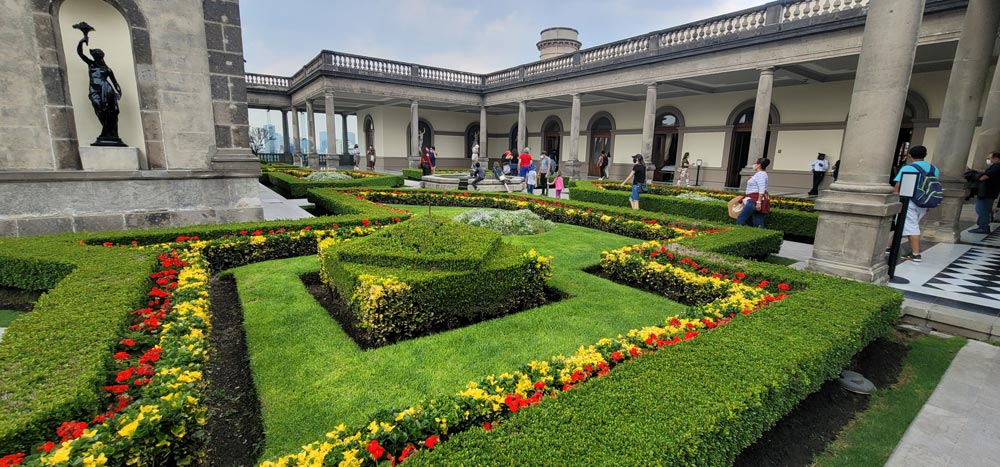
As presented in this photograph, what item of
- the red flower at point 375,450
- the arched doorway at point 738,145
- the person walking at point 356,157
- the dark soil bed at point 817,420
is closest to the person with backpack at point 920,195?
the dark soil bed at point 817,420

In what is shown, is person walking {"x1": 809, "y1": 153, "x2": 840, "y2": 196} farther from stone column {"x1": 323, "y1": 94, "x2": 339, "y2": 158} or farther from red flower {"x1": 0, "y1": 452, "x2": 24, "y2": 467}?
stone column {"x1": 323, "y1": 94, "x2": 339, "y2": 158}

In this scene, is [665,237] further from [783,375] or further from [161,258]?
[161,258]

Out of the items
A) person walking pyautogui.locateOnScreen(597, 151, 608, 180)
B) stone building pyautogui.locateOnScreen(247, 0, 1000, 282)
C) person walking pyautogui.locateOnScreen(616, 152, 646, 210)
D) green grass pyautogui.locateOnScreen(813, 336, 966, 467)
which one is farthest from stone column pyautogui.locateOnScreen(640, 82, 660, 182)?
green grass pyautogui.locateOnScreen(813, 336, 966, 467)

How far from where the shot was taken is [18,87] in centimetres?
638

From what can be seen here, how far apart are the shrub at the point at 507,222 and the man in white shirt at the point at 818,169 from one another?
1192 cm

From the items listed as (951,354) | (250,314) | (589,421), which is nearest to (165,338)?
(250,314)

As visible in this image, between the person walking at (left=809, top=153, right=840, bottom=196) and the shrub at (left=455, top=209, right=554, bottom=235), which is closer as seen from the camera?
the shrub at (left=455, top=209, right=554, bottom=235)

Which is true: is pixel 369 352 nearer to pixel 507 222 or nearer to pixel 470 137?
pixel 507 222

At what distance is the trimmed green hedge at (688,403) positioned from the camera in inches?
75.4

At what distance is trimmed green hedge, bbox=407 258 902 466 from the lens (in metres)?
1.91

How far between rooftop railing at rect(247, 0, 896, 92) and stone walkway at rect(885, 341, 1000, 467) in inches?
452

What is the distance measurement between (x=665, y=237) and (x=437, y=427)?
22.2 ft

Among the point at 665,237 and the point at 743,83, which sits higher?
the point at 743,83

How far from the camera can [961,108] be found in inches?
330
